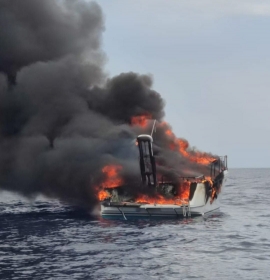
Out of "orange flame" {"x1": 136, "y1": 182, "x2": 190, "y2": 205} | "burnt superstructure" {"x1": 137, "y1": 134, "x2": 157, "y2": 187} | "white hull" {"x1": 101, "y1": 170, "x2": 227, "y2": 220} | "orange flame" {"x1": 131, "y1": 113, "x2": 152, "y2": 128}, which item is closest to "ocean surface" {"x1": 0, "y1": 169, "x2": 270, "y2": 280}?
"white hull" {"x1": 101, "y1": 170, "x2": 227, "y2": 220}

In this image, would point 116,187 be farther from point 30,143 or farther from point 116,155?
point 30,143

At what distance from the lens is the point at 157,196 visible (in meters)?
67.5

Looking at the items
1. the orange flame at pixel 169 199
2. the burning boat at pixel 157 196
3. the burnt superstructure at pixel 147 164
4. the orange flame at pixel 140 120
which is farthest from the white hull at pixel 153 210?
the orange flame at pixel 140 120

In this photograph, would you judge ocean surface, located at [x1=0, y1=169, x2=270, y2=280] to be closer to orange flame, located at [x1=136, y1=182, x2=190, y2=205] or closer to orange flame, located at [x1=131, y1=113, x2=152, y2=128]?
orange flame, located at [x1=136, y1=182, x2=190, y2=205]

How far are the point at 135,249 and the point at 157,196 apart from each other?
27.2 meters

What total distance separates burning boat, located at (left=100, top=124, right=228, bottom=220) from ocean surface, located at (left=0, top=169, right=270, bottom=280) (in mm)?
1505

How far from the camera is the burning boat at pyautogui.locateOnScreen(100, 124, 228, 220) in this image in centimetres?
6003

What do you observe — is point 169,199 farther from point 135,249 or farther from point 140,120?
point 135,249

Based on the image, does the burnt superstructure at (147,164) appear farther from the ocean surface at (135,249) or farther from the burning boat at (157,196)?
the ocean surface at (135,249)

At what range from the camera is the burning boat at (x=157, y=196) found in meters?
60.0

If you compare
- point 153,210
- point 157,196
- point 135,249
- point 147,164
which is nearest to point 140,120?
point 147,164

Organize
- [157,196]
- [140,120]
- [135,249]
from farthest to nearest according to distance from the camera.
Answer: [140,120] < [157,196] < [135,249]

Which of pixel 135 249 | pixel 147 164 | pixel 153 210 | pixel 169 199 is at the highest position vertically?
pixel 147 164

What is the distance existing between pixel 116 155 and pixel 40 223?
19.5m
